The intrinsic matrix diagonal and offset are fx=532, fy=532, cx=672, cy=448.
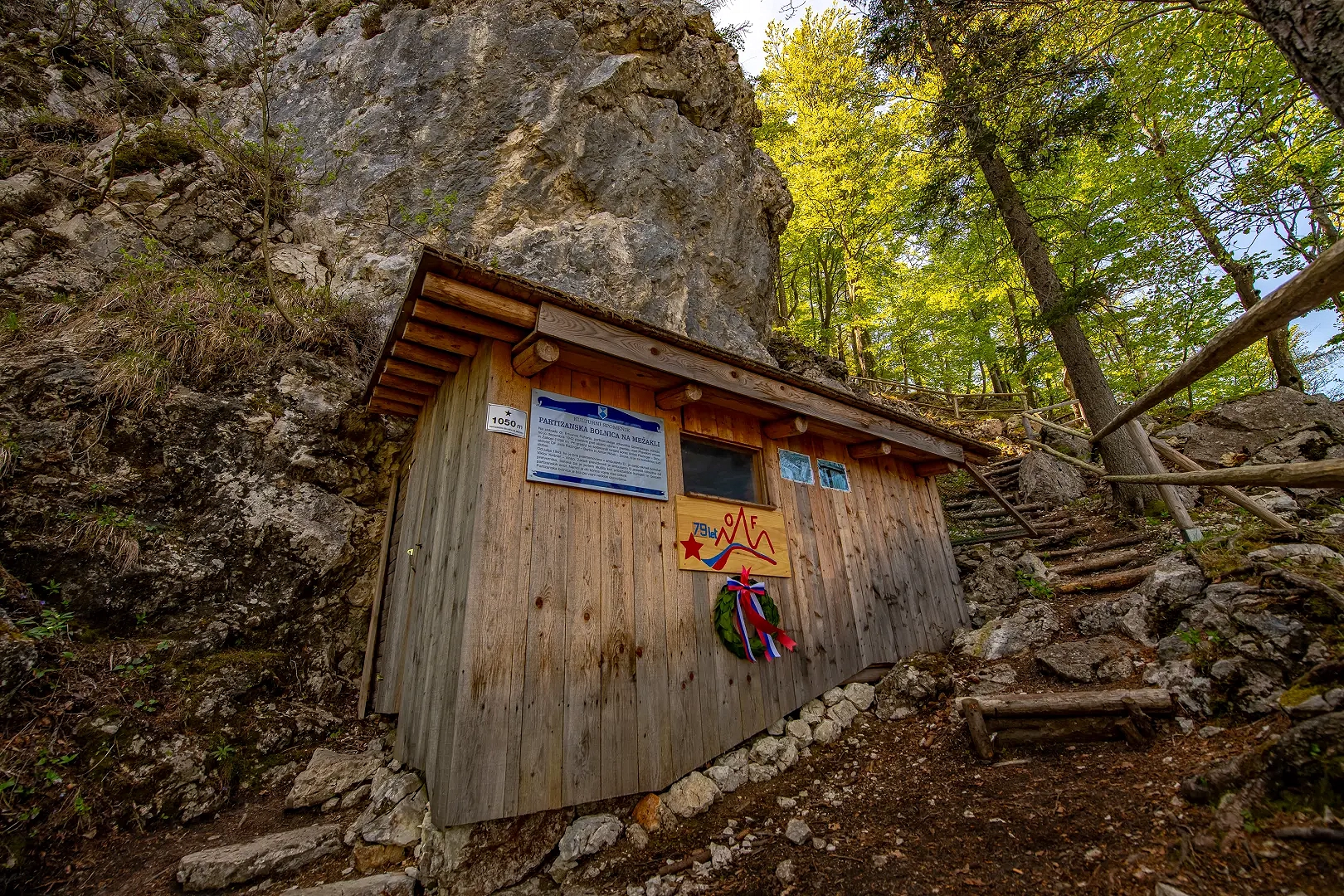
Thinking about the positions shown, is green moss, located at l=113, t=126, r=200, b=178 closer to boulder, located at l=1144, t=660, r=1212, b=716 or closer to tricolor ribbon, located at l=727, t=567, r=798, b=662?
tricolor ribbon, located at l=727, t=567, r=798, b=662

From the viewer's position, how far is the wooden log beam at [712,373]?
12.3 ft

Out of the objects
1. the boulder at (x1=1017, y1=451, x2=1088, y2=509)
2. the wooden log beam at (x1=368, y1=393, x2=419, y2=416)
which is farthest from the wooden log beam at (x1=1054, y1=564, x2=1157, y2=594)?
the wooden log beam at (x1=368, y1=393, x2=419, y2=416)

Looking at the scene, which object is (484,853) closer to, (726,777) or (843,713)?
(726,777)

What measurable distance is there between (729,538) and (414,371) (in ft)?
10.5

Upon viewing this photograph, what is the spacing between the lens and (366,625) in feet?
→ 18.7

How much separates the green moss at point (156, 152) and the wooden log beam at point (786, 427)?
10.4 m

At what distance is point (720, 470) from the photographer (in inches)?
197

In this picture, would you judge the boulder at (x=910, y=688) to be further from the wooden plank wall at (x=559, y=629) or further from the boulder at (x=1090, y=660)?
the boulder at (x=1090, y=660)

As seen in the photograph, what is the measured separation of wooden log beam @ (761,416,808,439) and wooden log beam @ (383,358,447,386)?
3164 millimetres

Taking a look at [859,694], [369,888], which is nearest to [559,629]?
[369,888]

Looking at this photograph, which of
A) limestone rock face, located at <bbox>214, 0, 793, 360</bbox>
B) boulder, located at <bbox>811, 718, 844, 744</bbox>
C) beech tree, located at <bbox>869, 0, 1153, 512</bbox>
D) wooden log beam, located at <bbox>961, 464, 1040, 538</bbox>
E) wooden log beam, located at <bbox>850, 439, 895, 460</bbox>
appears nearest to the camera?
boulder, located at <bbox>811, 718, 844, 744</bbox>

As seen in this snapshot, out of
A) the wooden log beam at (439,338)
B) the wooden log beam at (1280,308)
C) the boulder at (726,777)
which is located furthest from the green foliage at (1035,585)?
the wooden log beam at (439,338)

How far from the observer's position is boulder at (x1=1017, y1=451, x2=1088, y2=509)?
10.2 meters

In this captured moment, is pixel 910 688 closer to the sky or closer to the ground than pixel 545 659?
closer to the ground
